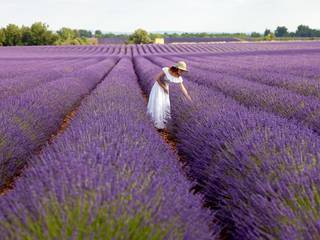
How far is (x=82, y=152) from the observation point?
9.11 feet

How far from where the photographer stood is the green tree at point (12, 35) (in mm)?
63500

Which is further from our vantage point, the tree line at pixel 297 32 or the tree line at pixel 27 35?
the tree line at pixel 297 32

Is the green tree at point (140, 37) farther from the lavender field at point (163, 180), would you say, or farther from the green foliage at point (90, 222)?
the green foliage at point (90, 222)

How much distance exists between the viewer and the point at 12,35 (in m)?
63.5

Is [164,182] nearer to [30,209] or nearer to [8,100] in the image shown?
[30,209]

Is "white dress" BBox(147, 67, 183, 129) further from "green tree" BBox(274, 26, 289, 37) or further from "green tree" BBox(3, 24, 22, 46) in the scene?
"green tree" BBox(274, 26, 289, 37)

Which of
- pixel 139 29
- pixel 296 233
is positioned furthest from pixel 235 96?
pixel 139 29

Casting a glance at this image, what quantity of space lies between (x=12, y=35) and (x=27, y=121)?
62432 mm

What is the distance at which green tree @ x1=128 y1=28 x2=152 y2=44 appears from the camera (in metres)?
76.1

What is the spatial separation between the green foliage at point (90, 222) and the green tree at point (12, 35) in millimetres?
65628

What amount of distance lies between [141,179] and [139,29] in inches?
3043

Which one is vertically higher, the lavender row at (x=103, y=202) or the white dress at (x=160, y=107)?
the lavender row at (x=103, y=202)

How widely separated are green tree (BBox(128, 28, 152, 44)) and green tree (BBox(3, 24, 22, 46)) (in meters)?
20.2

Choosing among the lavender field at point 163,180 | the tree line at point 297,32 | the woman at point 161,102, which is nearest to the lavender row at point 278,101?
the lavender field at point 163,180
